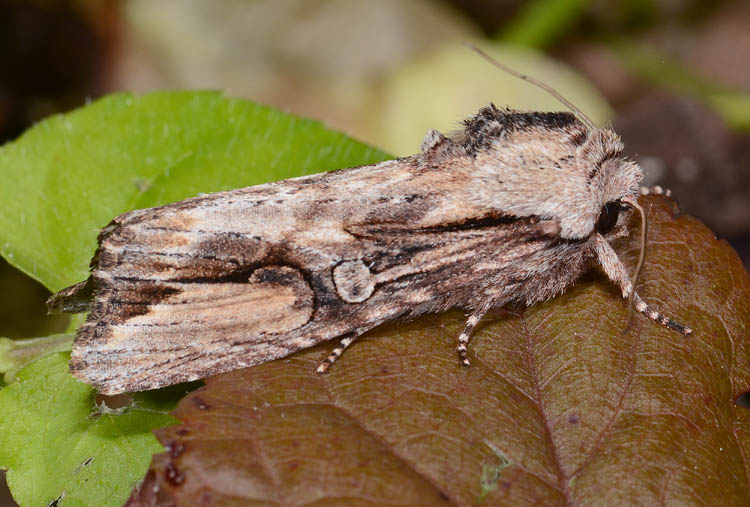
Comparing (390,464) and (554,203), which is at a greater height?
(554,203)

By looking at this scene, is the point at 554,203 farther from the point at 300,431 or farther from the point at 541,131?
the point at 300,431

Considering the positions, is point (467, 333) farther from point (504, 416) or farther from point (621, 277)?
point (621, 277)

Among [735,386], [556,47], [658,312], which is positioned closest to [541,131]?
[658,312]

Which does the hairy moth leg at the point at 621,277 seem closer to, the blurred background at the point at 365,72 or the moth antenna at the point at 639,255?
the moth antenna at the point at 639,255

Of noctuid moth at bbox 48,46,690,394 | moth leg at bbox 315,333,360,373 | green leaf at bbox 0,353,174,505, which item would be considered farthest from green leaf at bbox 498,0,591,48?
green leaf at bbox 0,353,174,505

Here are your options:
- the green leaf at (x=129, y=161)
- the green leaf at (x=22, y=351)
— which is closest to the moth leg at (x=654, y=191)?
the green leaf at (x=129, y=161)

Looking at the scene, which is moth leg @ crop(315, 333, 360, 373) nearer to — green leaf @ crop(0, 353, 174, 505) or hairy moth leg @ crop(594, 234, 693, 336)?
green leaf @ crop(0, 353, 174, 505)
